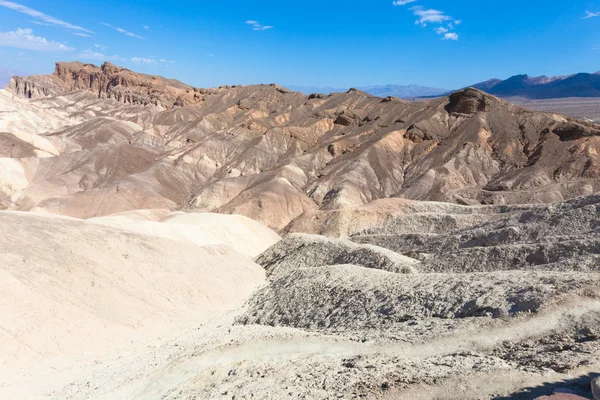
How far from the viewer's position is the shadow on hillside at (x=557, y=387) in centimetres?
717

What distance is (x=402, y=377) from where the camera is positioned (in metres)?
8.55

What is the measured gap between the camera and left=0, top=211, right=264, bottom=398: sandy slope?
1377 centimetres

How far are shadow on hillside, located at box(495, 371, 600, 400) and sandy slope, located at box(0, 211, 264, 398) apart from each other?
40.1ft

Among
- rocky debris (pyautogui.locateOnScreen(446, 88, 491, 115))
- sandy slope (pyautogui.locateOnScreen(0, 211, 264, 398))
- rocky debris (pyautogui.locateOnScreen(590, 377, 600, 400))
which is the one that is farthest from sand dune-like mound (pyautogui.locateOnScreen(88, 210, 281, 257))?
rocky debris (pyautogui.locateOnScreen(446, 88, 491, 115))

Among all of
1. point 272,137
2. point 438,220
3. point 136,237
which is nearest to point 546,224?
point 438,220

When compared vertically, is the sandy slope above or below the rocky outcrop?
below

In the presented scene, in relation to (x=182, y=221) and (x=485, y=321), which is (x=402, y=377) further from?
(x=182, y=221)

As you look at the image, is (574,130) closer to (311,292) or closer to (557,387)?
(311,292)

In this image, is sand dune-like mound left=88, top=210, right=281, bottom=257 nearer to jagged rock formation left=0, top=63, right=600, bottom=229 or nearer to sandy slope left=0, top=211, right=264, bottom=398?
sandy slope left=0, top=211, right=264, bottom=398

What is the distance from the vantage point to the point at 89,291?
16828mm

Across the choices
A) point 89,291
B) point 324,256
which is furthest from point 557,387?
point 324,256

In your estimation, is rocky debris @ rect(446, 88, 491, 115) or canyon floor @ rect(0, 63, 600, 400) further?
rocky debris @ rect(446, 88, 491, 115)

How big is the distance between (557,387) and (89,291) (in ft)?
51.7

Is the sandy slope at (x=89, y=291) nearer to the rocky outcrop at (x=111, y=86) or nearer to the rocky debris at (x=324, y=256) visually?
the rocky debris at (x=324, y=256)
